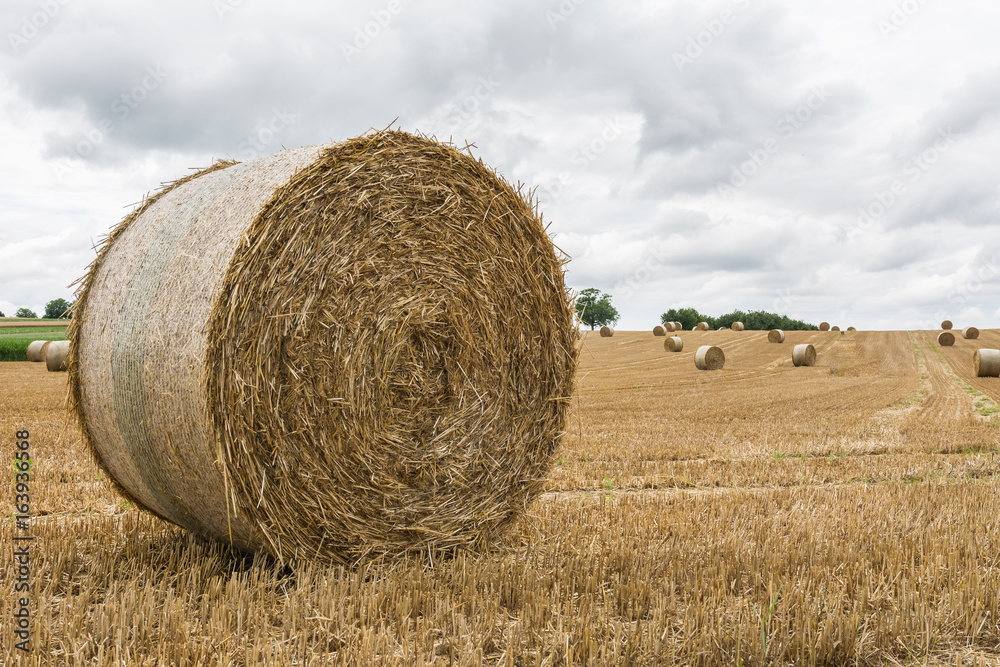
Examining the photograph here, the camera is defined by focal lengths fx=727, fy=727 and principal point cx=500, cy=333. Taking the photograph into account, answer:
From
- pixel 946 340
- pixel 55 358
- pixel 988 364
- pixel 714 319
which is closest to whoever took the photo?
pixel 55 358

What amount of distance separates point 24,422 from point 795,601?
10.5 metres

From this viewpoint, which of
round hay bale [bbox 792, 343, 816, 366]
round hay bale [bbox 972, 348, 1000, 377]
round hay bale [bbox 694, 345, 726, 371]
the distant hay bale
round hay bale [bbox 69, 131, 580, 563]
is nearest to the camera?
round hay bale [bbox 69, 131, 580, 563]

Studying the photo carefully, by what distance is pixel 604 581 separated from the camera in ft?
13.1

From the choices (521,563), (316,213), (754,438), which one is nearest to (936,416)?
(754,438)

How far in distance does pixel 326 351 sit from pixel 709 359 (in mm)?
22536

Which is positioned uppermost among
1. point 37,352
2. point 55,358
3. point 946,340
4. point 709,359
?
point 946,340

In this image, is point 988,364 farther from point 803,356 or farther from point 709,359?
point 709,359

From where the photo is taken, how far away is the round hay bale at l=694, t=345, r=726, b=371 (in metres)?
A: 25.0

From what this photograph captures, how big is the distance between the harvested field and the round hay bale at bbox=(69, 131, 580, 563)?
347 millimetres

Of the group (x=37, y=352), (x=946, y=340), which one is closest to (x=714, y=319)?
(x=946, y=340)

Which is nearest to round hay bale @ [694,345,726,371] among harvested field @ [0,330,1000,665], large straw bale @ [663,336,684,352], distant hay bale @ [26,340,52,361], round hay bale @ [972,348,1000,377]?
large straw bale @ [663,336,684,352]

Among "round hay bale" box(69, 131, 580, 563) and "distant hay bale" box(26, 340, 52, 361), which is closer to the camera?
"round hay bale" box(69, 131, 580, 563)

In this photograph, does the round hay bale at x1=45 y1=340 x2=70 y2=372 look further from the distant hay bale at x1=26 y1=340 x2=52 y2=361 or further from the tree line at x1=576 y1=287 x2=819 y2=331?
the tree line at x1=576 y1=287 x2=819 y2=331

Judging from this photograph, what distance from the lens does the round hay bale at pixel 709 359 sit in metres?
25.0
